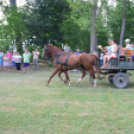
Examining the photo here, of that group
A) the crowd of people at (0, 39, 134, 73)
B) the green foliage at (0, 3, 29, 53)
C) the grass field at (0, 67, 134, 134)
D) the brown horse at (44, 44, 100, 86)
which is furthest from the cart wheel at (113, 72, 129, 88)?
the green foliage at (0, 3, 29, 53)

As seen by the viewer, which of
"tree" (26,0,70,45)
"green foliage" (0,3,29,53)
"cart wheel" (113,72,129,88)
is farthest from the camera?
"tree" (26,0,70,45)

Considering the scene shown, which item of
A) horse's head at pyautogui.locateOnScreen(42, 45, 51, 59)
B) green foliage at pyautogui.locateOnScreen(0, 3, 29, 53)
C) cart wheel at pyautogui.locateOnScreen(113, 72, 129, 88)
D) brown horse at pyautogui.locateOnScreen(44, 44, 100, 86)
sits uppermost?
green foliage at pyautogui.locateOnScreen(0, 3, 29, 53)

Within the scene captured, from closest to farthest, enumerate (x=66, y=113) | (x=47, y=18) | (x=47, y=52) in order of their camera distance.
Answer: (x=66, y=113)
(x=47, y=52)
(x=47, y=18)

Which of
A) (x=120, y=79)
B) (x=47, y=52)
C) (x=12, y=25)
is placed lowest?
(x=120, y=79)

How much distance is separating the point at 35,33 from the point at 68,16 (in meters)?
4.06

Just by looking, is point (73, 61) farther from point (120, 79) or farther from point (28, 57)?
point (28, 57)

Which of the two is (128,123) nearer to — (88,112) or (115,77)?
(88,112)

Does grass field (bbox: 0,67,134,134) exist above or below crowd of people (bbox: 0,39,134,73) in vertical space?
below

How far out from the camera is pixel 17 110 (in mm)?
4965

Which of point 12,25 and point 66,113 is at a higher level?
point 12,25

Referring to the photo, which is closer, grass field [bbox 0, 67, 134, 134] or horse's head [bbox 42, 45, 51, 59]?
grass field [bbox 0, 67, 134, 134]

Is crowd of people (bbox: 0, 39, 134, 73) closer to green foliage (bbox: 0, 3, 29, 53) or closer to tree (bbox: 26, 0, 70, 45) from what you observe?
green foliage (bbox: 0, 3, 29, 53)

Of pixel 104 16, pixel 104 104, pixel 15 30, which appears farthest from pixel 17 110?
pixel 15 30

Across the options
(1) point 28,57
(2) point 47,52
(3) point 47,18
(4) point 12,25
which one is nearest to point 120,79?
(2) point 47,52
